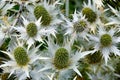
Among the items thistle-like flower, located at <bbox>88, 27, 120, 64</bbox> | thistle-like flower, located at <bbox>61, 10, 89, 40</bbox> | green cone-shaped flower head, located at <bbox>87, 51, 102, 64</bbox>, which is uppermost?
thistle-like flower, located at <bbox>61, 10, 89, 40</bbox>

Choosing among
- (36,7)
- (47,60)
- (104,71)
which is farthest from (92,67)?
(36,7)

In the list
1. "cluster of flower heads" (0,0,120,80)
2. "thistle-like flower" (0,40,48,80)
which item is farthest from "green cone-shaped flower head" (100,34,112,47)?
"thistle-like flower" (0,40,48,80)

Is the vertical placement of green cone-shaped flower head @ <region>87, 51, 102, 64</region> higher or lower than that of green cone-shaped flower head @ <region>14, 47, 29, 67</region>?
lower

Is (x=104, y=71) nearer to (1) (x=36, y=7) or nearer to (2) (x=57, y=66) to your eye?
(2) (x=57, y=66)

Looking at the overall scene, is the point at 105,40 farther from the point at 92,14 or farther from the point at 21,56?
the point at 21,56

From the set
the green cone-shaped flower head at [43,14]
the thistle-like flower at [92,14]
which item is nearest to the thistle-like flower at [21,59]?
the green cone-shaped flower head at [43,14]

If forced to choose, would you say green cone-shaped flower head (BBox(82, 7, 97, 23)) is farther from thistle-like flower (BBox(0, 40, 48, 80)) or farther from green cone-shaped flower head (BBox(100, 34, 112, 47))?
thistle-like flower (BBox(0, 40, 48, 80))

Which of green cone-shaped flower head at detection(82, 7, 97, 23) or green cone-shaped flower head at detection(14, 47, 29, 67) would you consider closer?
green cone-shaped flower head at detection(14, 47, 29, 67)
